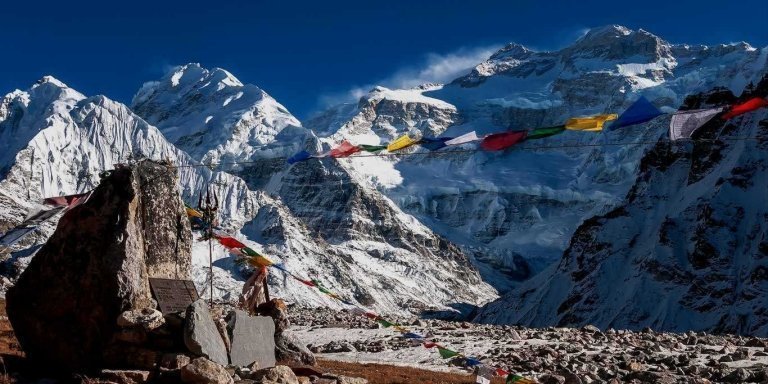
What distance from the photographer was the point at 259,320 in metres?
18.2

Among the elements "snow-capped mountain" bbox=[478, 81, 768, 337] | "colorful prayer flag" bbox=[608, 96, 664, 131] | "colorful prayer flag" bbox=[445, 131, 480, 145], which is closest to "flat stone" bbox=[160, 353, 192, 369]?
"colorful prayer flag" bbox=[445, 131, 480, 145]

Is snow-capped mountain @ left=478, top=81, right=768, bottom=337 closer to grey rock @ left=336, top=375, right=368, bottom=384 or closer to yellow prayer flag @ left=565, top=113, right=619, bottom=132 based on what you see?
yellow prayer flag @ left=565, top=113, right=619, bottom=132

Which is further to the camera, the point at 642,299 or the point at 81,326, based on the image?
the point at 642,299

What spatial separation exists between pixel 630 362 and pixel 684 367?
1.48 meters

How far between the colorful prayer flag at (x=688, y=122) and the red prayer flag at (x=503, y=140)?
3.31 m

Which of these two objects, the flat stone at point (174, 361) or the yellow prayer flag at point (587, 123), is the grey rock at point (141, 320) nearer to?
the flat stone at point (174, 361)

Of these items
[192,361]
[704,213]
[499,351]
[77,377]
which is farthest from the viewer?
[704,213]

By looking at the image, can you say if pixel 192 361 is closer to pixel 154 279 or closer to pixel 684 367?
pixel 154 279

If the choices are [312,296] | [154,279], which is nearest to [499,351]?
[154,279]

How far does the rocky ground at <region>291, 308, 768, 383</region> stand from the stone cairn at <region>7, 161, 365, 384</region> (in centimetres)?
749

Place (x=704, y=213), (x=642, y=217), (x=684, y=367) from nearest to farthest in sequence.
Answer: (x=684, y=367)
(x=704, y=213)
(x=642, y=217)

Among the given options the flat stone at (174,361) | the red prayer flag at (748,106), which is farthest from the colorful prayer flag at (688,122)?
the flat stone at (174,361)

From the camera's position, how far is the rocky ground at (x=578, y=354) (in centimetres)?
1877

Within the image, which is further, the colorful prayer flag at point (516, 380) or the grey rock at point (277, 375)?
the colorful prayer flag at point (516, 380)
